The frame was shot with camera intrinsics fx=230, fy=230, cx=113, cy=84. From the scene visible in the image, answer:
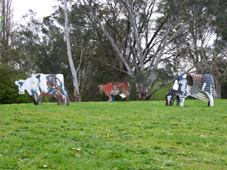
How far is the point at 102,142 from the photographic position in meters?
5.26

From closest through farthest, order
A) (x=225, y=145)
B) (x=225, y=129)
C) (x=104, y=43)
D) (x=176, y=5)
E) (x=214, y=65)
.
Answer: (x=225, y=145)
(x=225, y=129)
(x=176, y=5)
(x=214, y=65)
(x=104, y=43)

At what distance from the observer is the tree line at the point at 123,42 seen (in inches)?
976

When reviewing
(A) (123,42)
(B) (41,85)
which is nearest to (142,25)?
(A) (123,42)

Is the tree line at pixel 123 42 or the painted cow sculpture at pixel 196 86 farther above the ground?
the tree line at pixel 123 42

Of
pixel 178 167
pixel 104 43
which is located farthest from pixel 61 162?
pixel 104 43

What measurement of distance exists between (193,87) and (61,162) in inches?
430

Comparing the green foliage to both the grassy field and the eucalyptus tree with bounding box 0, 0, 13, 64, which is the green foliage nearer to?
the eucalyptus tree with bounding box 0, 0, 13, 64

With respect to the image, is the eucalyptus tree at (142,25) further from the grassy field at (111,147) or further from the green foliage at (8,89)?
the grassy field at (111,147)

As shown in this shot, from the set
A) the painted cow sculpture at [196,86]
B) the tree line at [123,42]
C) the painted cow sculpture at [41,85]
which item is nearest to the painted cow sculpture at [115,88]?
the tree line at [123,42]

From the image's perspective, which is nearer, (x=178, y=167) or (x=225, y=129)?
(x=178, y=167)

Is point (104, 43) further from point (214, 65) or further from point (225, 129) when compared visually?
point (225, 129)

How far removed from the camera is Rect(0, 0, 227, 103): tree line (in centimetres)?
2480

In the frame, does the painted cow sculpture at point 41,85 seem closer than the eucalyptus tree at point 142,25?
Yes

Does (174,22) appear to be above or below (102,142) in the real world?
above
